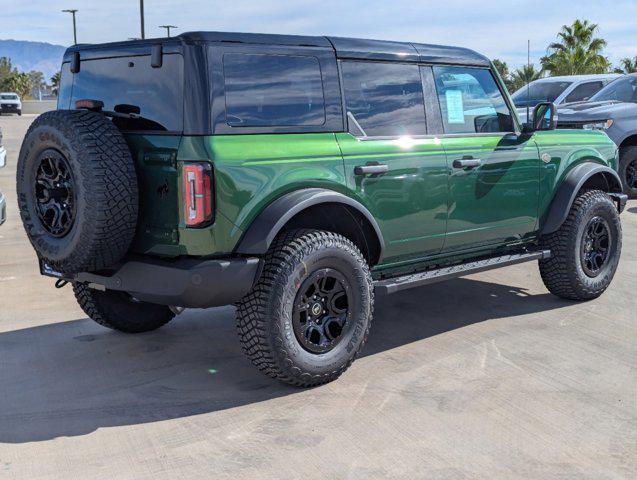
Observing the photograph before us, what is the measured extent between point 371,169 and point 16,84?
294 feet

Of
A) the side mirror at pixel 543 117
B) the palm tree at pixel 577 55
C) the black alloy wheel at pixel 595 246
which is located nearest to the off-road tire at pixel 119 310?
the side mirror at pixel 543 117

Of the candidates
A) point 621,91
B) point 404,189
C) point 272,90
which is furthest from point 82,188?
point 621,91

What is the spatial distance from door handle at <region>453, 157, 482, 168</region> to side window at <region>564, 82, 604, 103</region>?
10.5 meters

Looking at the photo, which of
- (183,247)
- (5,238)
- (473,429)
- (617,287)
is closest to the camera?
(473,429)

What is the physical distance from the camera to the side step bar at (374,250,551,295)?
495 cm

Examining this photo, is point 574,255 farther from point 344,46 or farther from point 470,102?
point 344,46

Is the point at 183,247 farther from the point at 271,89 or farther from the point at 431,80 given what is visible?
the point at 431,80

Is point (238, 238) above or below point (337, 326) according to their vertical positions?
above

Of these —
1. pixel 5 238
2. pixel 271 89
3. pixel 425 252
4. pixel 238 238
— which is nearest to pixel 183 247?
pixel 238 238

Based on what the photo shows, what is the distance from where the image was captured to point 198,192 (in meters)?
4.06

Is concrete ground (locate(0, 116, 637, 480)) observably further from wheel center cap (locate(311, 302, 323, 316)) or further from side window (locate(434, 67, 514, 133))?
side window (locate(434, 67, 514, 133))

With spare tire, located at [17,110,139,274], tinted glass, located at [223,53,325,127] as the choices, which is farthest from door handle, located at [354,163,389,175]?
spare tire, located at [17,110,139,274]

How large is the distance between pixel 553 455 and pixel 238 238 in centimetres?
183

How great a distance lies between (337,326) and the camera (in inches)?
184
